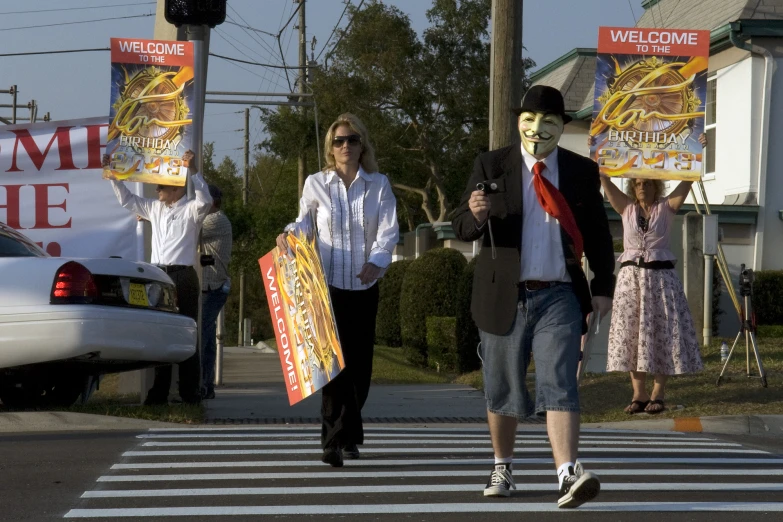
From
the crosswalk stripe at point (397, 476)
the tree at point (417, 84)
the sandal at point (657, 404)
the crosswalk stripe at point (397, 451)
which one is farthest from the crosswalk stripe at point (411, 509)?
the tree at point (417, 84)

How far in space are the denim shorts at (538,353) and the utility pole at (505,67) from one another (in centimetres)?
649

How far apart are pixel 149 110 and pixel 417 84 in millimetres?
26862

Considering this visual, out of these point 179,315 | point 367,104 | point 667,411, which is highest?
point 367,104

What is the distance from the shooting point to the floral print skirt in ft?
31.8

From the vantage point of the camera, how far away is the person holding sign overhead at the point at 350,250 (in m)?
6.76

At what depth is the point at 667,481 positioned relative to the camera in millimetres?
6473

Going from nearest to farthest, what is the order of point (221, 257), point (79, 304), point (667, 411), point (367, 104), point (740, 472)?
point (740, 472) → point (79, 304) → point (667, 411) → point (221, 257) → point (367, 104)

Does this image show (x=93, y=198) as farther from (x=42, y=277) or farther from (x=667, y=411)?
(x=667, y=411)

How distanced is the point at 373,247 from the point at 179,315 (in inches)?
115

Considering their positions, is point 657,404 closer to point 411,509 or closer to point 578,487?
point 411,509

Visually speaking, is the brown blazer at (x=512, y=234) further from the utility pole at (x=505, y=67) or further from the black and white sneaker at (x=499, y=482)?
the utility pole at (x=505, y=67)

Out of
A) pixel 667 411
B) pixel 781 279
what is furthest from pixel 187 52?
pixel 781 279

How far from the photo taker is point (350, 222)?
692cm

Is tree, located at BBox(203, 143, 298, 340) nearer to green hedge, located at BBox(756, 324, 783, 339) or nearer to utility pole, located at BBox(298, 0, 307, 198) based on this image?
utility pole, located at BBox(298, 0, 307, 198)
